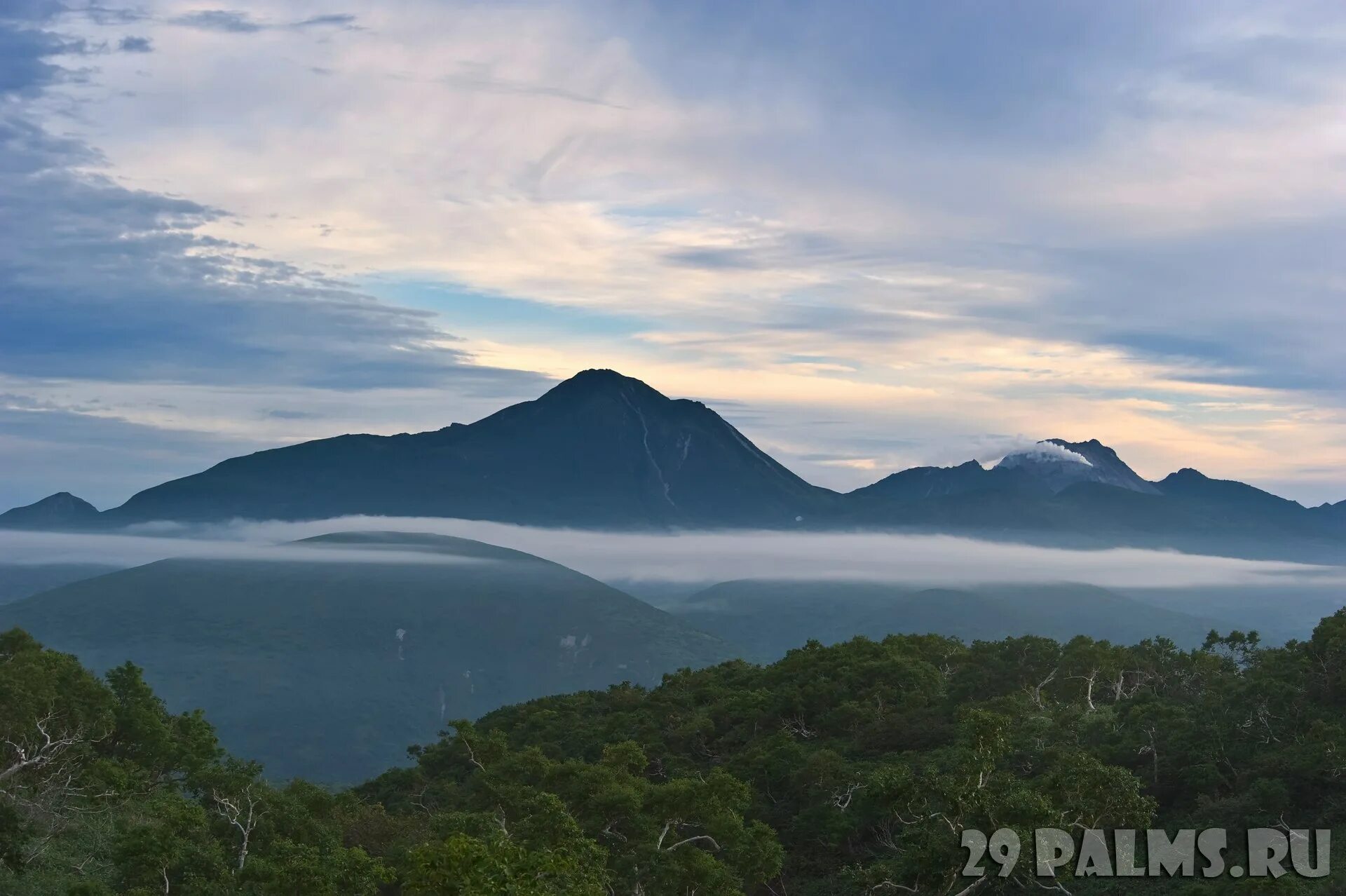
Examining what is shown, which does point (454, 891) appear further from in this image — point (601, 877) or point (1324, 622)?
point (1324, 622)

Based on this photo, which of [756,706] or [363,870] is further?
[756,706]

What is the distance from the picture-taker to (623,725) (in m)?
91.2

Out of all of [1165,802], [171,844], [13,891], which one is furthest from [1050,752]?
[13,891]

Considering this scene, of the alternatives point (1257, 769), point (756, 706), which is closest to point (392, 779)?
Answer: point (756, 706)

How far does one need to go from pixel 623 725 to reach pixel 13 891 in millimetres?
49352

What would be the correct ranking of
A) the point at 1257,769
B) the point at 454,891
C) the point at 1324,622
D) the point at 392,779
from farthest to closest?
the point at 392,779
the point at 1324,622
the point at 1257,769
the point at 454,891

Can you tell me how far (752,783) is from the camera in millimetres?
65688

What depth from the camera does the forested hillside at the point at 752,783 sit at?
1540 inches

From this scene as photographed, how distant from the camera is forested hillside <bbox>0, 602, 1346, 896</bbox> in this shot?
128 feet

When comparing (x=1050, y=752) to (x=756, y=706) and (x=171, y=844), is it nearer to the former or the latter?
(x=756, y=706)

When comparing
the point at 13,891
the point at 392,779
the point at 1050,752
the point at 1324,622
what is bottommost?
the point at 392,779

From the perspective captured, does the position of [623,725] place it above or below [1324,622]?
below

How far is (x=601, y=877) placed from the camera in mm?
42156

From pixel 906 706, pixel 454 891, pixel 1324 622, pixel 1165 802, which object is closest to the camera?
pixel 454 891
